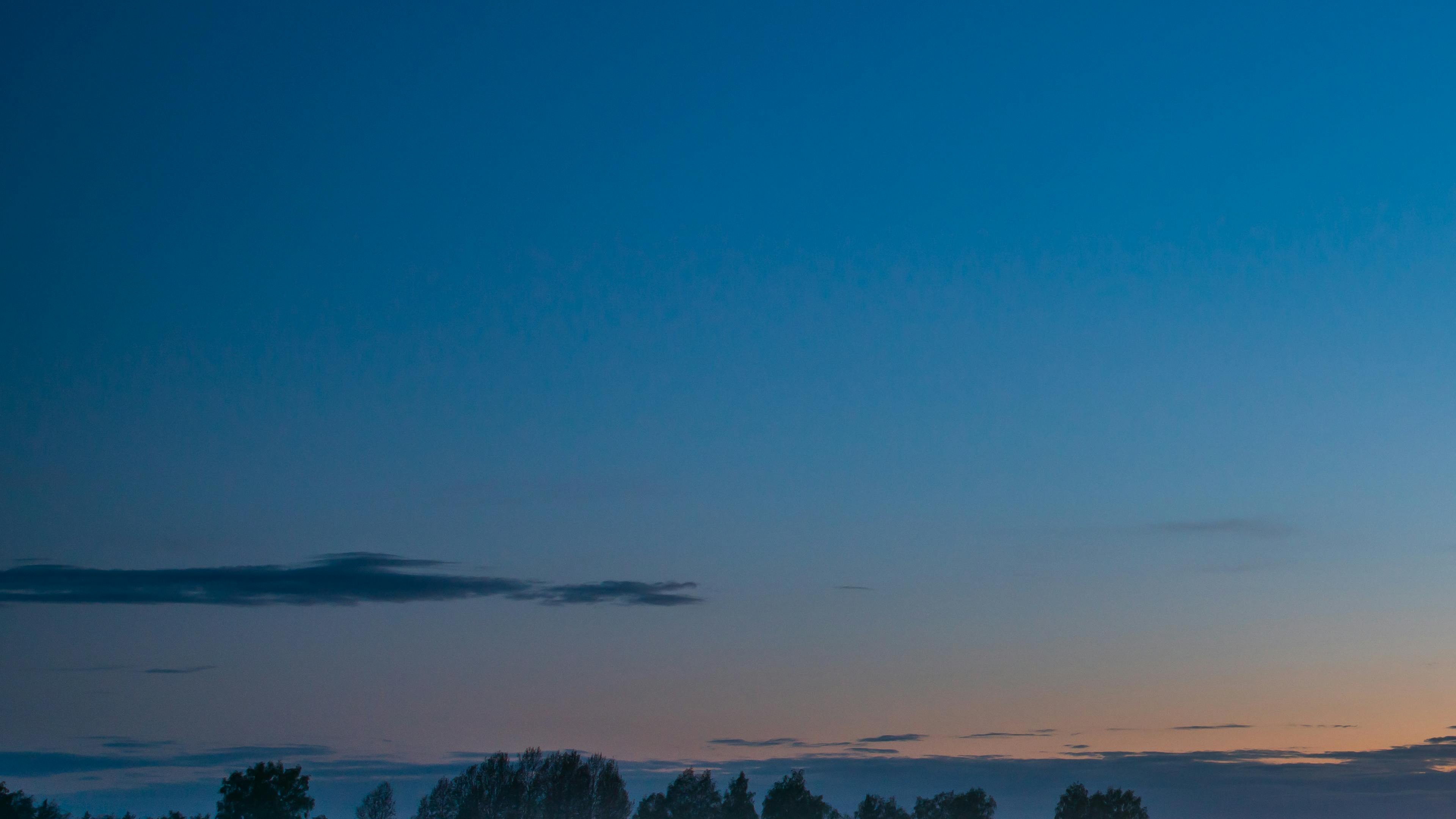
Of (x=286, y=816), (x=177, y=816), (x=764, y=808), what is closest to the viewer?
(x=286, y=816)

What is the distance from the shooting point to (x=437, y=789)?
184m

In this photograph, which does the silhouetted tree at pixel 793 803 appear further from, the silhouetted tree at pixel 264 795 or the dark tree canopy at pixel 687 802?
the silhouetted tree at pixel 264 795

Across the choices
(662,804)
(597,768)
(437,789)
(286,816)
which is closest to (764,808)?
(662,804)

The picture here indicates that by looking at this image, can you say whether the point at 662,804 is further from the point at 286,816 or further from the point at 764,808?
the point at 286,816

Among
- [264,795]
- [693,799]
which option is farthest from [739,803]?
[264,795]

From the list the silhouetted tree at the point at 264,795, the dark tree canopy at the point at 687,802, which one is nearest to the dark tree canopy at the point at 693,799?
the dark tree canopy at the point at 687,802

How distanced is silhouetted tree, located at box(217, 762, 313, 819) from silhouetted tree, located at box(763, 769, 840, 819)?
75.8m

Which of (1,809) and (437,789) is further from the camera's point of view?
(437,789)

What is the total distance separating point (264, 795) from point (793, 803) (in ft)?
270

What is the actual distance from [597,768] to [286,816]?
4833 centimetres

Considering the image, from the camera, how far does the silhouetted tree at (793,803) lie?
644ft

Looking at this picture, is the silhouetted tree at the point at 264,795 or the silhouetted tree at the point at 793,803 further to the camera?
the silhouetted tree at the point at 793,803

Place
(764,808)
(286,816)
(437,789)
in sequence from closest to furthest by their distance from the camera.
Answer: (286,816) < (437,789) < (764,808)

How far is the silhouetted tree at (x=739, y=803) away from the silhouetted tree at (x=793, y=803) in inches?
276
